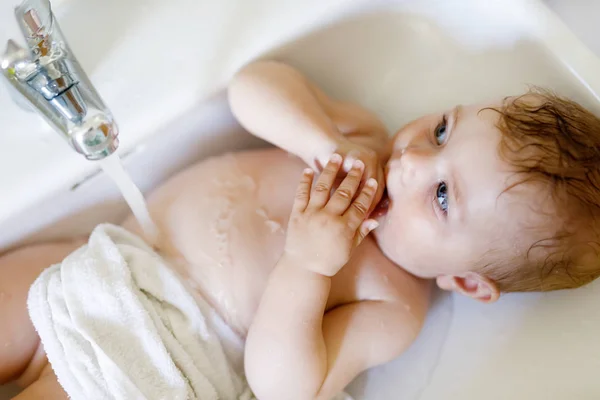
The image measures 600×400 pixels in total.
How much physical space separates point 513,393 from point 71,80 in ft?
2.54

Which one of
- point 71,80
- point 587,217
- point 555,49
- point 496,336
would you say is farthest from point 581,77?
point 71,80

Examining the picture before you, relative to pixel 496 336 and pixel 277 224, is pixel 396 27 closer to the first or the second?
pixel 277 224

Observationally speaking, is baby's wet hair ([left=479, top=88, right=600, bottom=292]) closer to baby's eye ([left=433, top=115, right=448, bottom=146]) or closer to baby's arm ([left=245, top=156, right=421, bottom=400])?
baby's eye ([left=433, top=115, right=448, bottom=146])

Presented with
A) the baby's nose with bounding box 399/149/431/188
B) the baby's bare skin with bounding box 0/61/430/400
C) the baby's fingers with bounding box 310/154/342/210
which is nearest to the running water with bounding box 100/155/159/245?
the baby's bare skin with bounding box 0/61/430/400

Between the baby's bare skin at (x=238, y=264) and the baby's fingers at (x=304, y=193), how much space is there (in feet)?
0.26

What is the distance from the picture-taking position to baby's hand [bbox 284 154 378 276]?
800 mm

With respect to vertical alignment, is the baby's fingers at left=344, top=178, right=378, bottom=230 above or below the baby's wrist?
above

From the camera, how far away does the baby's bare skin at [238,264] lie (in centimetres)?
86

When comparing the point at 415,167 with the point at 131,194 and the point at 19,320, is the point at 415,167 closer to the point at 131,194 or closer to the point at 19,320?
the point at 131,194

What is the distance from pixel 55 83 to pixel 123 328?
35cm

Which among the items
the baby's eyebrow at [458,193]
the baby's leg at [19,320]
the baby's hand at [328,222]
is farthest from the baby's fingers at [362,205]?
the baby's leg at [19,320]

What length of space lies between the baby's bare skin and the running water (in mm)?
17

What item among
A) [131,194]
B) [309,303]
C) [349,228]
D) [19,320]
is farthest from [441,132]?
[19,320]

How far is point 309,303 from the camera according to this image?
0.82 meters
